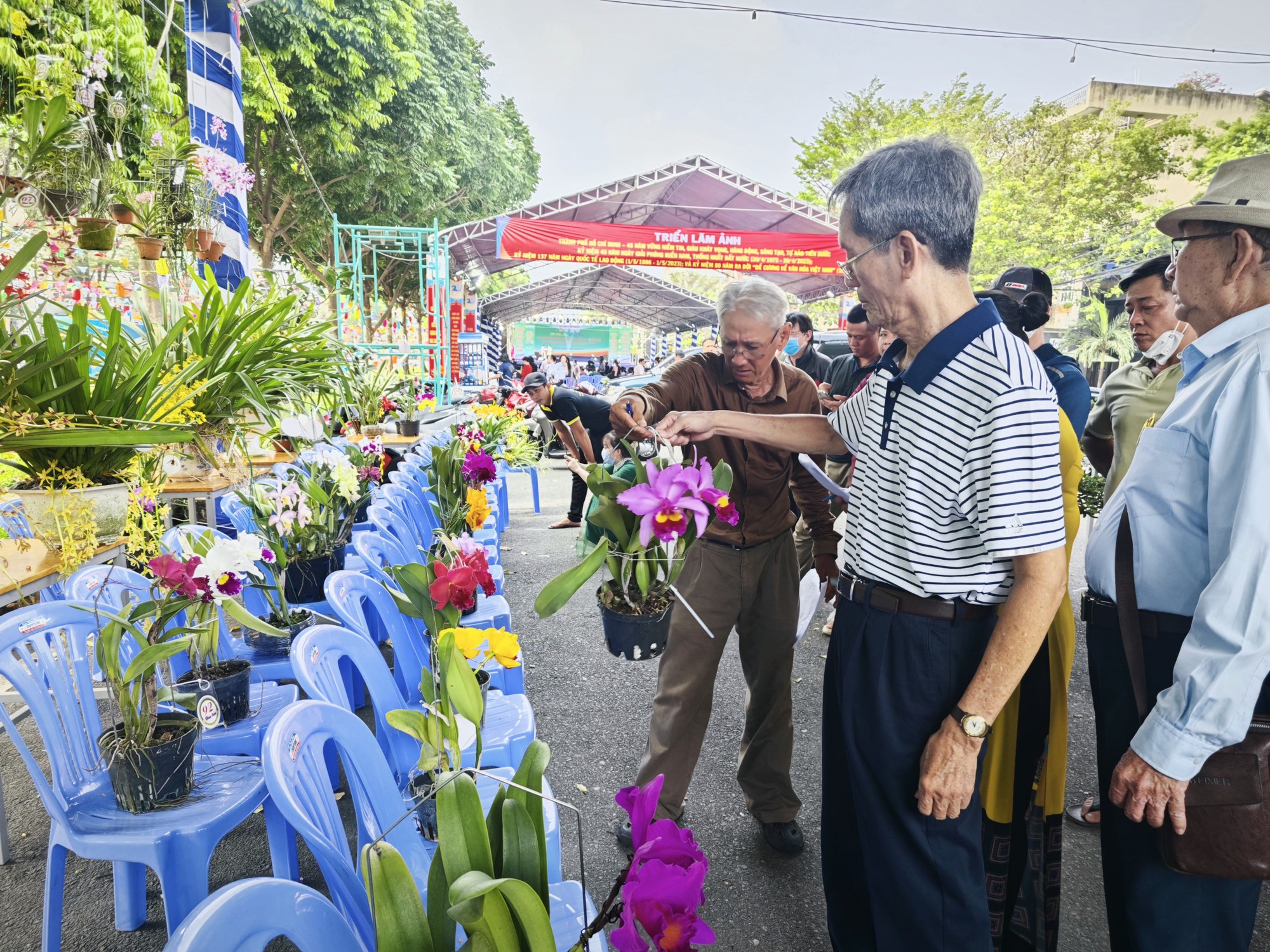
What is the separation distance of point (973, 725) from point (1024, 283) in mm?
1882

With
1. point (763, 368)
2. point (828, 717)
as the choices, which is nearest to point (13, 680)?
point (828, 717)

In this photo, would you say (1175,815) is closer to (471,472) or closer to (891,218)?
(891,218)

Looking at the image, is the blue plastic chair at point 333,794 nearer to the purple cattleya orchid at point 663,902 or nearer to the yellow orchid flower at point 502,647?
the yellow orchid flower at point 502,647

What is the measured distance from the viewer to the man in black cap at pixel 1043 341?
2328 mm

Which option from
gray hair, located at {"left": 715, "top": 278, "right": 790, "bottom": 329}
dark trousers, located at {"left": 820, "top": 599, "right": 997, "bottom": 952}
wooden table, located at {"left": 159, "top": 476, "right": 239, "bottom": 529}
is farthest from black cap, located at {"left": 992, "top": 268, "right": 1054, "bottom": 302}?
wooden table, located at {"left": 159, "top": 476, "right": 239, "bottom": 529}

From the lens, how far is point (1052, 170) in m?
13.0

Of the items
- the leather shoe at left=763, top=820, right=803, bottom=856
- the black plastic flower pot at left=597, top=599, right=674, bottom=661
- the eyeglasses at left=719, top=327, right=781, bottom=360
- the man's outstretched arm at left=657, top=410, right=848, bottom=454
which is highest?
the eyeglasses at left=719, top=327, right=781, bottom=360

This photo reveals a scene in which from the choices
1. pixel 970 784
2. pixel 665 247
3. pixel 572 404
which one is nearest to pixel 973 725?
pixel 970 784

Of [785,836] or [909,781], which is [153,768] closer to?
[909,781]

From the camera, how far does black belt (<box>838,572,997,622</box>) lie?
121cm

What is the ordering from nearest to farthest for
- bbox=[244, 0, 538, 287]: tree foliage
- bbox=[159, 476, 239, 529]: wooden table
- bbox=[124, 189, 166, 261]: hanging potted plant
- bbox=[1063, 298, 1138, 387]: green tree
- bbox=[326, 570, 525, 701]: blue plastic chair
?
bbox=[326, 570, 525, 701]: blue plastic chair
bbox=[124, 189, 166, 261]: hanging potted plant
bbox=[159, 476, 239, 529]: wooden table
bbox=[244, 0, 538, 287]: tree foliage
bbox=[1063, 298, 1138, 387]: green tree

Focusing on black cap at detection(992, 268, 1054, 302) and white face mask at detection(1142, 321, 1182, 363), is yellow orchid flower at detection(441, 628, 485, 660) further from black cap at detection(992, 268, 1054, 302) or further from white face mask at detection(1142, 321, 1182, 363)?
white face mask at detection(1142, 321, 1182, 363)

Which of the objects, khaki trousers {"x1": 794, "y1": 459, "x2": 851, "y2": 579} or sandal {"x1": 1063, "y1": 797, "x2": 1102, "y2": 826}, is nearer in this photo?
sandal {"x1": 1063, "y1": 797, "x2": 1102, "y2": 826}

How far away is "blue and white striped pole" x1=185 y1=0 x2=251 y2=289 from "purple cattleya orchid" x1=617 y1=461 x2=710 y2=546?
13.0 feet
